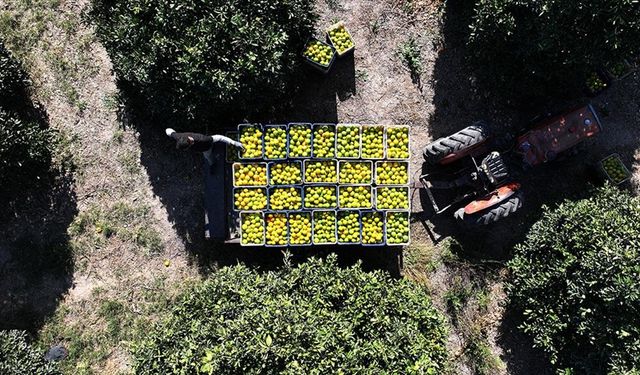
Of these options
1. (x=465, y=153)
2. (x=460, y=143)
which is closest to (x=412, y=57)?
(x=460, y=143)

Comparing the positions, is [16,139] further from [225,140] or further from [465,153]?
[465,153]

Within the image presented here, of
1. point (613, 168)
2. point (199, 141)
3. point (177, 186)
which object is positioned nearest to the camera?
point (199, 141)

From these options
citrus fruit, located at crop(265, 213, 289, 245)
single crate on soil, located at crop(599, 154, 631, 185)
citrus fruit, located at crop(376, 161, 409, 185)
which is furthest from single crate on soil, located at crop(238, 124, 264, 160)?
single crate on soil, located at crop(599, 154, 631, 185)

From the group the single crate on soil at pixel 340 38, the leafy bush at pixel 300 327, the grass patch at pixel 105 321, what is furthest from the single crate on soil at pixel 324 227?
the single crate on soil at pixel 340 38

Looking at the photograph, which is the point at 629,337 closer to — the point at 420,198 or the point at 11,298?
the point at 420,198

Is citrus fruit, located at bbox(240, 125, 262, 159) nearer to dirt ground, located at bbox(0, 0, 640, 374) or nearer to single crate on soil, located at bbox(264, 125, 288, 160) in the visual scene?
single crate on soil, located at bbox(264, 125, 288, 160)

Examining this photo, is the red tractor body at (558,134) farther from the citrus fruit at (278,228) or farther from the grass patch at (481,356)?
the citrus fruit at (278,228)
